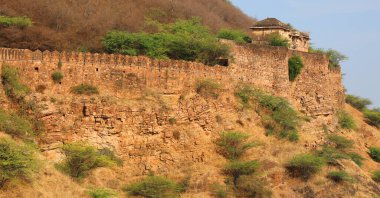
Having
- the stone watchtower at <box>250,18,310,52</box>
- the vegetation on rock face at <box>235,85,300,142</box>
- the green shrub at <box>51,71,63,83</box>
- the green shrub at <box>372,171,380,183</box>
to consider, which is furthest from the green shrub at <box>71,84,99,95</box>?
the green shrub at <box>372,171,380,183</box>

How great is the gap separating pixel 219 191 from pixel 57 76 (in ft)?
20.7

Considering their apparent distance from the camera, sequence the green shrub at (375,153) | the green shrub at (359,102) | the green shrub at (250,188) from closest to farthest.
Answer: the green shrub at (250,188) → the green shrub at (375,153) → the green shrub at (359,102)

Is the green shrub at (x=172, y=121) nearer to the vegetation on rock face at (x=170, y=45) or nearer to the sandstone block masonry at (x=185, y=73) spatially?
the sandstone block masonry at (x=185, y=73)

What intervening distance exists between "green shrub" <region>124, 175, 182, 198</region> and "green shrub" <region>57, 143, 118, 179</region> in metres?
1.15

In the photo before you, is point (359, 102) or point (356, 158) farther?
point (359, 102)

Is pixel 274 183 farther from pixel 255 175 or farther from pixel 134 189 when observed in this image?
pixel 134 189

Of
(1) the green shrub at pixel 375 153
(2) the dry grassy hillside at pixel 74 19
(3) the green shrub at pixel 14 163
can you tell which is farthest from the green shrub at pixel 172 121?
(1) the green shrub at pixel 375 153

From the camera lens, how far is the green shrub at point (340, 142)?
28.3 meters

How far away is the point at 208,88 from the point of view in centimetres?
2355

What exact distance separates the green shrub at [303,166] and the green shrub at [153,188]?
17.3 feet

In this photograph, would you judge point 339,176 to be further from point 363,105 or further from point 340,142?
point 363,105

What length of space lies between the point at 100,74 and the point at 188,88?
3740mm

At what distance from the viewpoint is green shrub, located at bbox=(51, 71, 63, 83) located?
19.4 m

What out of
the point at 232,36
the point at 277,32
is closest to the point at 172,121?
the point at 232,36
